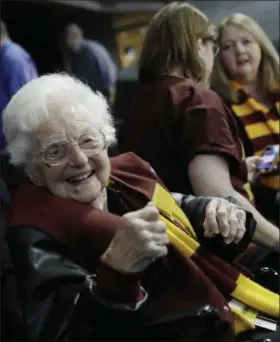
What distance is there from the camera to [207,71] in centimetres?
154

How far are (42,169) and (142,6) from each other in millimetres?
4867

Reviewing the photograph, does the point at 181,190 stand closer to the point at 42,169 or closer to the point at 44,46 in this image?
the point at 42,169

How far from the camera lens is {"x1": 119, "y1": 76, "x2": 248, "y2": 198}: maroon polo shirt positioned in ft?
4.64

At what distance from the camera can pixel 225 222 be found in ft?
3.83

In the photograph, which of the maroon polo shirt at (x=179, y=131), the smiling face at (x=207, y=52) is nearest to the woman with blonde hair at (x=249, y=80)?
the smiling face at (x=207, y=52)

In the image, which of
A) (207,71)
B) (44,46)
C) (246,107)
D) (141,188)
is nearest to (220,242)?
(141,188)

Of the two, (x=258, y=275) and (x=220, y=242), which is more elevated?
(x=220, y=242)

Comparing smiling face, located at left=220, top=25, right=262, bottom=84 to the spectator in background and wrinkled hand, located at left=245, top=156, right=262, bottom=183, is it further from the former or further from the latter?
the spectator in background

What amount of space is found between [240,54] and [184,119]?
554mm

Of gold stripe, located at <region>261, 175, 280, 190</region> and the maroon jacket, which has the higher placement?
the maroon jacket

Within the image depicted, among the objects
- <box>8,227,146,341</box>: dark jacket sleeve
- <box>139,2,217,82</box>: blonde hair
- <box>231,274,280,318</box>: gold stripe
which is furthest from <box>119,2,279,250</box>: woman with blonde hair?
<box>8,227,146,341</box>: dark jacket sleeve

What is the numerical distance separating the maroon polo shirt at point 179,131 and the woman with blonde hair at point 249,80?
15.2 inches

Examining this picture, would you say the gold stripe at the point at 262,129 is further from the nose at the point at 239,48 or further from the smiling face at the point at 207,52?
the smiling face at the point at 207,52

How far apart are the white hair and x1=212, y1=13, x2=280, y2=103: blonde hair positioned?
0.82 meters
